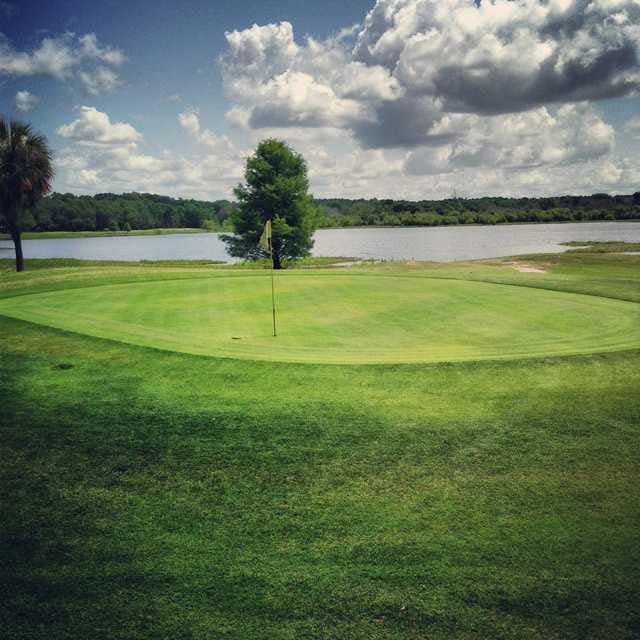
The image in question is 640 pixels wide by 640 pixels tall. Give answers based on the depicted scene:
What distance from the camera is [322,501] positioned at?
484cm

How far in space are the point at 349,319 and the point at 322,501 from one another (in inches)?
282

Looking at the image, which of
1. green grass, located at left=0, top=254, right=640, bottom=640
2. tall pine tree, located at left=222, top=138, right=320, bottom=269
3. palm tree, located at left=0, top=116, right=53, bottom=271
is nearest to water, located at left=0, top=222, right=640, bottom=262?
tall pine tree, located at left=222, top=138, right=320, bottom=269

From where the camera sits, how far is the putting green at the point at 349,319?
371 inches

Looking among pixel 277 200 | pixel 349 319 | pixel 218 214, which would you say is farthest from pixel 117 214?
pixel 349 319

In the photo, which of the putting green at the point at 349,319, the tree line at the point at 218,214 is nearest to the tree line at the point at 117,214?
the tree line at the point at 218,214

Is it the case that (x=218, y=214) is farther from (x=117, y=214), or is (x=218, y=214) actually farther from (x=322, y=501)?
(x=322, y=501)

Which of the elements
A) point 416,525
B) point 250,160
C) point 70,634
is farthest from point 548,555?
point 250,160

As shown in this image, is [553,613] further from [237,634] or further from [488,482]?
[237,634]

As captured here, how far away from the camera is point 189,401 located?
23.8 ft

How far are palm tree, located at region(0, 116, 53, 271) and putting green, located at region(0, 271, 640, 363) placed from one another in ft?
71.1

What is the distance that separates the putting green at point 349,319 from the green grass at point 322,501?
0.97 m

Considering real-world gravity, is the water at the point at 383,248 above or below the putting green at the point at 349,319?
above

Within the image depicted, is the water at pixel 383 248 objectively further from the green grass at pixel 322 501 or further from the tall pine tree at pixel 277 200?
the green grass at pixel 322 501

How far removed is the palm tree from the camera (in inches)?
1345
